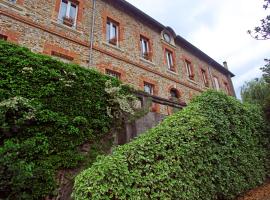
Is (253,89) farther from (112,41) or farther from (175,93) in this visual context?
(112,41)

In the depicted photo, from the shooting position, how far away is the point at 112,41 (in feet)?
33.6

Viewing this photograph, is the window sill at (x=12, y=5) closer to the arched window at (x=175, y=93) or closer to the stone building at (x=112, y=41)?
the stone building at (x=112, y=41)

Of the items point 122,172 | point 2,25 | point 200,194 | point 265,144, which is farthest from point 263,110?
point 2,25

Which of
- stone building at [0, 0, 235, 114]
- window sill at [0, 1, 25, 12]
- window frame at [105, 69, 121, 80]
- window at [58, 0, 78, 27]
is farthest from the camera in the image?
window frame at [105, 69, 121, 80]

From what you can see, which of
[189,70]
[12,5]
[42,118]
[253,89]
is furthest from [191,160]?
[253,89]

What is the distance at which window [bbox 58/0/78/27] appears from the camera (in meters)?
8.85

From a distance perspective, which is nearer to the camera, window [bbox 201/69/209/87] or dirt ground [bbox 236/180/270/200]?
dirt ground [bbox 236/180/270/200]

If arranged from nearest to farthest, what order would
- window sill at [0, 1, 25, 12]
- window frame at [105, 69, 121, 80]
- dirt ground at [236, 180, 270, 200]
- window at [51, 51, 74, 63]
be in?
dirt ground at [236, 180, 270, 200] → window sill at [0, 1, 25, 12] → window at [51, 51, 74, 63] → window frame at [105, 69, 121, 80]

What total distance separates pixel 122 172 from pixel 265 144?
5662 mm

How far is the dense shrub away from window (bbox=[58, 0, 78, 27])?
22.4 feet

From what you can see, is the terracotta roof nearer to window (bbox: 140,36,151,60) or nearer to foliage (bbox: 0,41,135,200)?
window (bbox: 140,36,151,60)

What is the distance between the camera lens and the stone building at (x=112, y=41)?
25.1ft

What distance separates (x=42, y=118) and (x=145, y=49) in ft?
30.0

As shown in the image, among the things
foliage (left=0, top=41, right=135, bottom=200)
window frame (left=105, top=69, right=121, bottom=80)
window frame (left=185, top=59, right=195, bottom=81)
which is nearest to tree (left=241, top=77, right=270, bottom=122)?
window frame (left=185, top=59, right=195, bottom=81)
